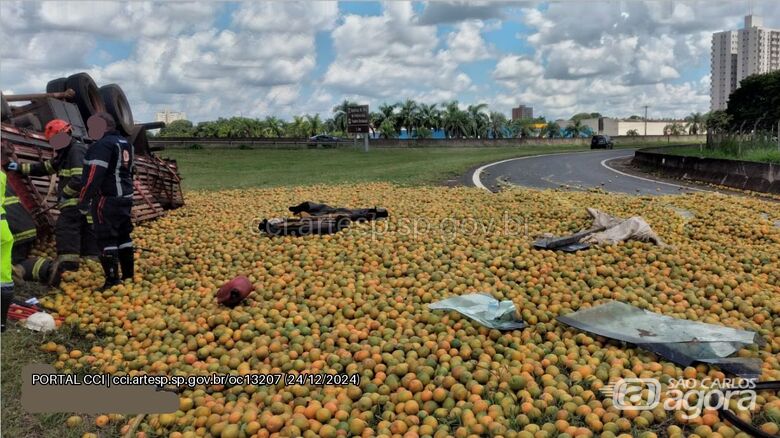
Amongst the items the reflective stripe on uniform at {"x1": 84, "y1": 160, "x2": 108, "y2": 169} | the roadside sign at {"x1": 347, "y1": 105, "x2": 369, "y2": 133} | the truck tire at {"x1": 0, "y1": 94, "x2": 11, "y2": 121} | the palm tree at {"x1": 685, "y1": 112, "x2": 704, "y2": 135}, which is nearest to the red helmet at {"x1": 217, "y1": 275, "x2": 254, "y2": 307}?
the reflective stripe on uniform at {"x1": 84, "y1": 160, "x2": 108, "y2": 169}

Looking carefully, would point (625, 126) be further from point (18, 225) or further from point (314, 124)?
point (18, 225)

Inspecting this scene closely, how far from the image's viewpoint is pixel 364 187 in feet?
49.4

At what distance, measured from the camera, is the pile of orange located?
364 centimetres

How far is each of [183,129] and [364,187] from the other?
239ft

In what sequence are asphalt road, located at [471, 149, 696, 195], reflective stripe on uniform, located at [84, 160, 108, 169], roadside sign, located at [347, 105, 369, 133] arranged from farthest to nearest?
roadside sign, located at [347, 105, 369, 133] → asphalt road, located at [471, 149, 696, 195] → reflective stripe on uniform, located at [84, 160, 108, 169]

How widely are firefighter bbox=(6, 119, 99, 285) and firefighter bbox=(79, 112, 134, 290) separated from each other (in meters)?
0.45

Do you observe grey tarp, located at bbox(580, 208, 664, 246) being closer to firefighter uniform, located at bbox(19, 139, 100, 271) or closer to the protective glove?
the protective glove

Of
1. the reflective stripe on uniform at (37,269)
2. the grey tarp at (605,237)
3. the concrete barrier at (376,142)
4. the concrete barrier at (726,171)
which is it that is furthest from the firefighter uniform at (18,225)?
the concrete barrier at (376,142)

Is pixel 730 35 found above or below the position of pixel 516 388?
above

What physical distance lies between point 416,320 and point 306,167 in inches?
918

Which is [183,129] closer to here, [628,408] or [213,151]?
[213,151]

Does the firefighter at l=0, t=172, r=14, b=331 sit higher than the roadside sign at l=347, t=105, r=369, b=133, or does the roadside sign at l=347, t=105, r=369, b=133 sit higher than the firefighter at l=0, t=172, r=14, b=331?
the roadside sign at l=347, t=105, r=369, b=133

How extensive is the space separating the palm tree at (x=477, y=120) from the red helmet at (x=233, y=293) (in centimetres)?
7788

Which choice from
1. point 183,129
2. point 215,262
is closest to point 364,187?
point 215,262
